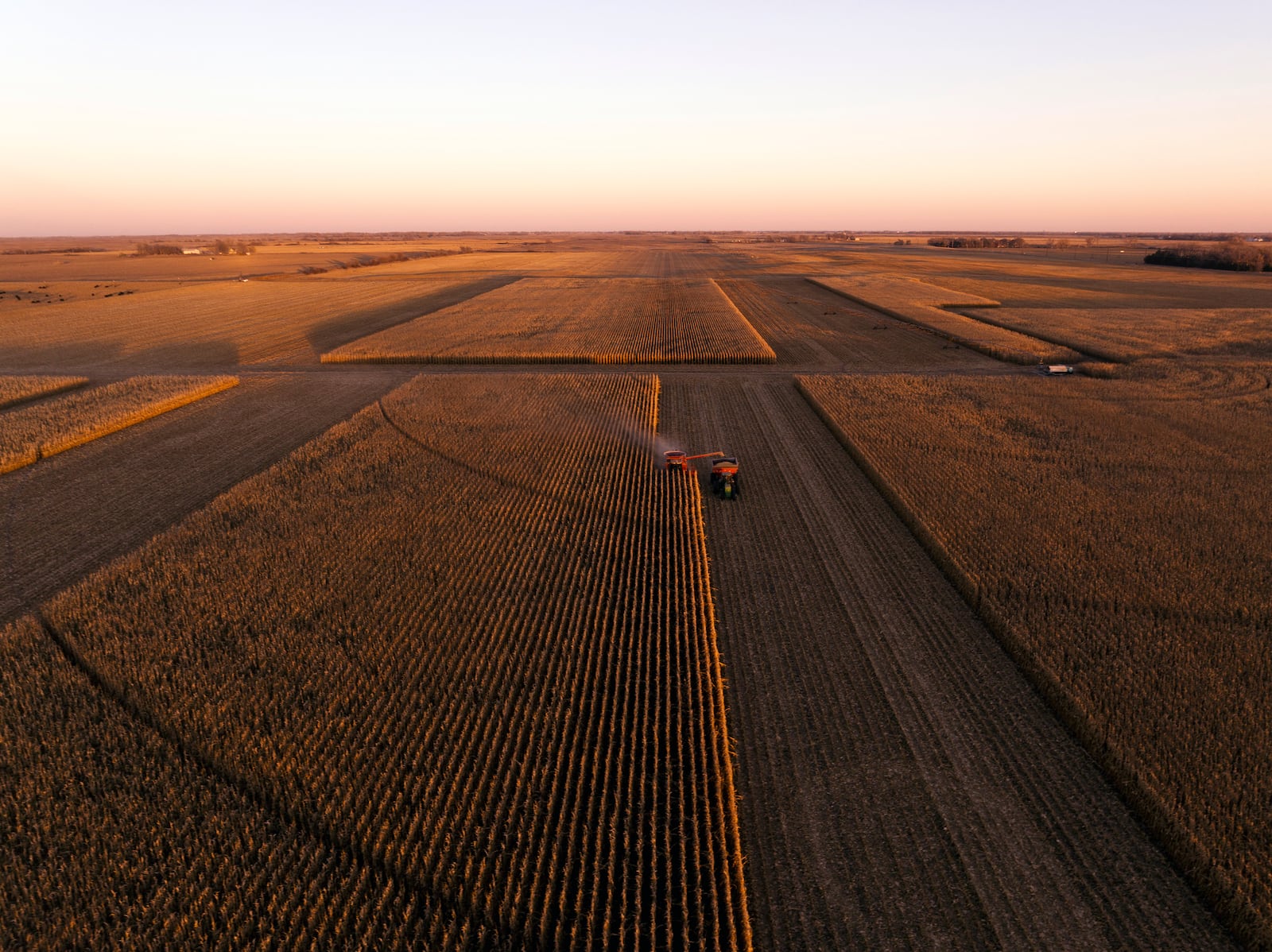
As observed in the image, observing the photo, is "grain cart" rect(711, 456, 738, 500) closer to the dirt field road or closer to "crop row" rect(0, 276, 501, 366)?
the dirt field road

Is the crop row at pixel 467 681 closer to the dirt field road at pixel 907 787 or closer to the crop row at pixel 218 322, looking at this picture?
the dirt field road at pixel 907 787

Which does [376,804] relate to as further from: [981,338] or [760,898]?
[981,338]

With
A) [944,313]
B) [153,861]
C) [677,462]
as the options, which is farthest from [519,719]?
[944,313]

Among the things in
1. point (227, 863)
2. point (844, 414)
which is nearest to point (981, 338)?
point (844, 414)

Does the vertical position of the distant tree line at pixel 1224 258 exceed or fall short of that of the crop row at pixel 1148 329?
it exceeds it

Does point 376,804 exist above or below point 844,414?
below

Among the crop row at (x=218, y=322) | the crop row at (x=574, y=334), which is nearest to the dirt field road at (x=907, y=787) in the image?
the crop row at (x=574, y=334)

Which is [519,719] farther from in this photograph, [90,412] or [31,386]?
[31,386]
